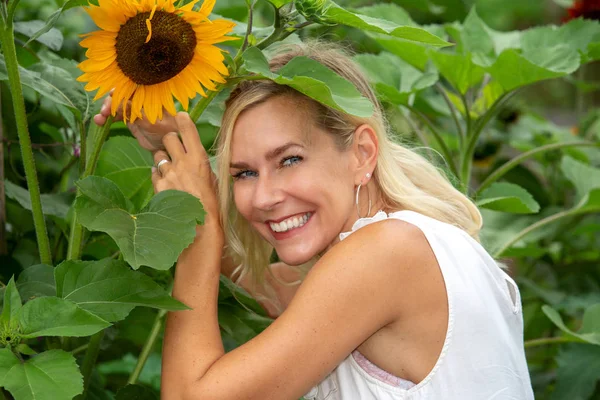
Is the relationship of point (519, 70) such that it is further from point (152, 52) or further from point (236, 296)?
point (152, 52)

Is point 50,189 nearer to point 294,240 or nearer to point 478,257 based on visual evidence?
point 294,240

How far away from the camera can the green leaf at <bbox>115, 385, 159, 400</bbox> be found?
1.27 m

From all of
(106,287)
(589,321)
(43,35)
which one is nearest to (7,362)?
(106,287)

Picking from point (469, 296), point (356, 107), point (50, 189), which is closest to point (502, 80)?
point (469, 296)

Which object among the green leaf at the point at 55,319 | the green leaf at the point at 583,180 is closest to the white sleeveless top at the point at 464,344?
the green leaf at the point at 55,319

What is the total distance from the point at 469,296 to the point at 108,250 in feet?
2.06

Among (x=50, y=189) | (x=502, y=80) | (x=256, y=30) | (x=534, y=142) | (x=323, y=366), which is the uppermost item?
(x=256, y=30)

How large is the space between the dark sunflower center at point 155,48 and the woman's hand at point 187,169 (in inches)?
8.0

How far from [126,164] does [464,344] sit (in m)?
0.62

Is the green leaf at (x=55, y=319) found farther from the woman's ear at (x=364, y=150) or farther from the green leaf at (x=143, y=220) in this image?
the woman's ear at (x=364, y=150)

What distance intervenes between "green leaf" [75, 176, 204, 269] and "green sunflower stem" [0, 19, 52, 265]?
10 cm

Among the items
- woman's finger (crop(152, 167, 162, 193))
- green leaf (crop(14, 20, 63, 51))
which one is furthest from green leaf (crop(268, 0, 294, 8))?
green leaf (crop(14, 20, 63, 51))

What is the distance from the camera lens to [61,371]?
37.7 inches

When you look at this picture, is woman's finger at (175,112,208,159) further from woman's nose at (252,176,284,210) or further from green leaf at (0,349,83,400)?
green leaf at (0,349,83,400)
